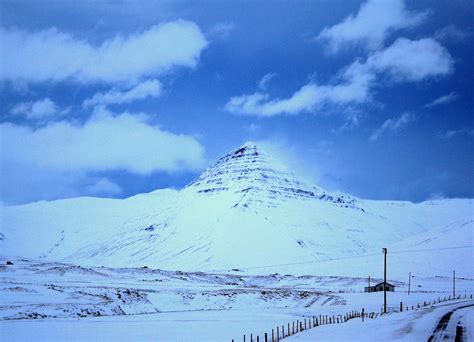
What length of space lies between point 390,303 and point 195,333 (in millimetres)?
43468

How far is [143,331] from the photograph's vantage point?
158ft

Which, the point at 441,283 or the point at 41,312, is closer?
the point at 41,312

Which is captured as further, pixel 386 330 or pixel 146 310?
pixel 146 310

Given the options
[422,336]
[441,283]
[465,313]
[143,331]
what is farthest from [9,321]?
[441,283]

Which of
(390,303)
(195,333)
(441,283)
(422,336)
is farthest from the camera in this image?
(441,283)

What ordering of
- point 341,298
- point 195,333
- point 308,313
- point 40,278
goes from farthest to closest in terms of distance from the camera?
point 40,278
point 341,298
point 308,313
point 195,333

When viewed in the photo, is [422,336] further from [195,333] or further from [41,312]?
[41,312]

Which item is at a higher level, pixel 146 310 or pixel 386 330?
pixel 386 330

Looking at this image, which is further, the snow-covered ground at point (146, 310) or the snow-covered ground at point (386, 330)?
the snow-covered ground at point (146, 310)

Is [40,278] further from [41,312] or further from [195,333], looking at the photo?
[195,333]

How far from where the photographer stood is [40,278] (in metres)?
95.1

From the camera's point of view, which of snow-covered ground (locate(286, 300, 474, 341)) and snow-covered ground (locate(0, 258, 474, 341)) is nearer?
snow-covered ground (locate(286, 300, 474, 341))

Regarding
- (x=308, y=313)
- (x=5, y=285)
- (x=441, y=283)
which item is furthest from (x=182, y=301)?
(x=441, y=283)

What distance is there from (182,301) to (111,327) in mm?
25148
